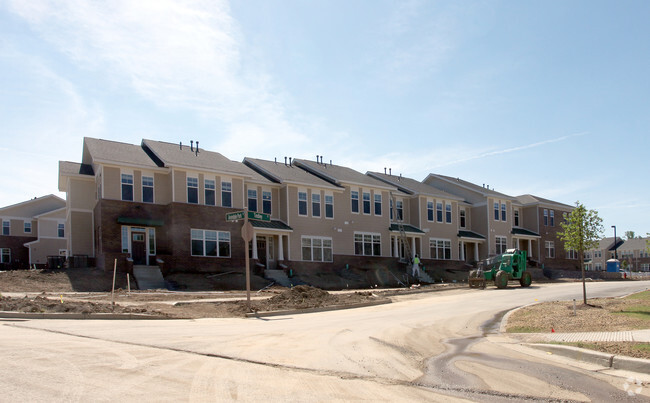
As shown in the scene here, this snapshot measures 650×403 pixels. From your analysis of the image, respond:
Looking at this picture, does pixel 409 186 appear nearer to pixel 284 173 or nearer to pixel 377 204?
pixel 377 204

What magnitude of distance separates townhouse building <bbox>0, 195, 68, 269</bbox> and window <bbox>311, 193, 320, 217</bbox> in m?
23.4

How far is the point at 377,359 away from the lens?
1021 centimetres

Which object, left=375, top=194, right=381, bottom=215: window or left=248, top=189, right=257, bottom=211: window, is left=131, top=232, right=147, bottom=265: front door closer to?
left=248, top=189, right=257, bottom=211: window

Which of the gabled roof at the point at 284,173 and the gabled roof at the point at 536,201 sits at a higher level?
the gabled roof at the point at 284,173

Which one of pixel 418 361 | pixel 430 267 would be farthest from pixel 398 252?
pixel 418 361

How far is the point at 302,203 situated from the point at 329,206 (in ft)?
8.02

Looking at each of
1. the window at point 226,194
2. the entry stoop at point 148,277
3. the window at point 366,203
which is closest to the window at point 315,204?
the window at point 366,203

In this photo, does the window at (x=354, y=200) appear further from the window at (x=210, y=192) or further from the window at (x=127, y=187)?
the window at (x=127, y=187)

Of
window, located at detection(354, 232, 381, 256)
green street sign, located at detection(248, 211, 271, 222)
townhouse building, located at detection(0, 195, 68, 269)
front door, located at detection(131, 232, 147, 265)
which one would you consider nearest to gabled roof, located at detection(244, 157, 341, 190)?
Answer: window, located at detection(354, 232, 381, 256)

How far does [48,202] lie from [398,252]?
34.2 meters

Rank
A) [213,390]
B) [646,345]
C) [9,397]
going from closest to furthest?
[9,397], [213,390], [646,345]

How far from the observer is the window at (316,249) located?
40.7 metres

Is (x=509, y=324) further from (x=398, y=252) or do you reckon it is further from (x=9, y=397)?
(x=398, y=252)

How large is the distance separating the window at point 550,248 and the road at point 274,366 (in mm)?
48025
